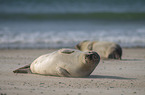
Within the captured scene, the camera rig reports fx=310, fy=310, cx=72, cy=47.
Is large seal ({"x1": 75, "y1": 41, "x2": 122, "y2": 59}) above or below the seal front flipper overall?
above

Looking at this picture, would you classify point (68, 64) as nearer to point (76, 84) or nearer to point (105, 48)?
point (76, 84)

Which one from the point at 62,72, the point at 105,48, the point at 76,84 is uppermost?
the point at 105,48

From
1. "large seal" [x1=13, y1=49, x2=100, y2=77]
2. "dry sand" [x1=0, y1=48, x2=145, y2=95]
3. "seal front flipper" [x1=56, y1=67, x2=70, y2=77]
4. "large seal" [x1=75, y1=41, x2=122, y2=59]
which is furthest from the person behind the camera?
"large seal" [x1=75, y1=41, x2=122, y2=59]

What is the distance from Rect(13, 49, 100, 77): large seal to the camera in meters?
5.95

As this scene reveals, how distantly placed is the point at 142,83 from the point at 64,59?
1.62 metres

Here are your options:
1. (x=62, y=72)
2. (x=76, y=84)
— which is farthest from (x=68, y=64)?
(x=76, y=84)

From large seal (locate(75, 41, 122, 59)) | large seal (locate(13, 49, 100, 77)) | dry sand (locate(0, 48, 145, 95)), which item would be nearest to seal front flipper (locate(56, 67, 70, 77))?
large seal (locate(13, 49, 100, 77))

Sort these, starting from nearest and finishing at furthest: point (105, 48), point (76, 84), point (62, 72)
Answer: point (76, 84), point (62, 72), point (105, 48)

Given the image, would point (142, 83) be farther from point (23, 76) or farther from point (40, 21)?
point (40, 21)

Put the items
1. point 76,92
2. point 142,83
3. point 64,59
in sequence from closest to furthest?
point 76,92 → point 142,83 → point 64,59

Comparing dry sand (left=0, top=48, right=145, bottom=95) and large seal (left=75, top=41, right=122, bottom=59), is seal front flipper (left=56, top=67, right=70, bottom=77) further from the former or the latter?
large seal (left=75, top=41, right=122, bottom=59)

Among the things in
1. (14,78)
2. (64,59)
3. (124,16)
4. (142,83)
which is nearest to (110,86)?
(142,83)

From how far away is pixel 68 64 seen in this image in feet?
20.4

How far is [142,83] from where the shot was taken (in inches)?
226
